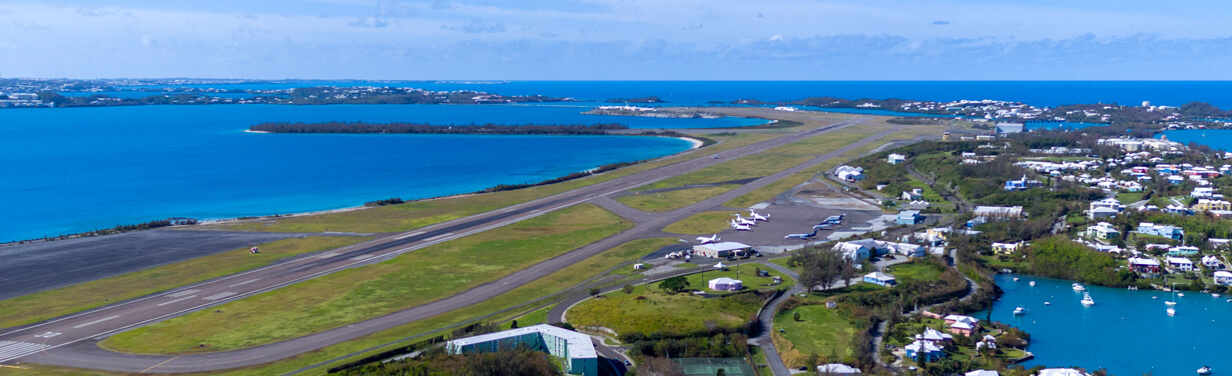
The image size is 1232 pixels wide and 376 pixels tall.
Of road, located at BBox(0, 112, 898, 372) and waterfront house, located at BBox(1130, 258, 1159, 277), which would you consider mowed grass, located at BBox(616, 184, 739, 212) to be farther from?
waterfront house, located at BBox(1130, 258, 1159, 277)

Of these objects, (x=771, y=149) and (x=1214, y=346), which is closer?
(x=1214, y=346)

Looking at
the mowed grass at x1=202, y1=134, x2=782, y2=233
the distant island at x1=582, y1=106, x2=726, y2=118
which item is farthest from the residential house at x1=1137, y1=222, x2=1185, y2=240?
the distant island at x1=582, y1=106, x2=726, y2=118

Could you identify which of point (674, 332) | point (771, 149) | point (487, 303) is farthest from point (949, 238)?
point (771, 149)

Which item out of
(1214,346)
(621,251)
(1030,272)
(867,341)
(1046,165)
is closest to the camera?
(867,341)

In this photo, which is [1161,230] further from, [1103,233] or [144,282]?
[144,282]

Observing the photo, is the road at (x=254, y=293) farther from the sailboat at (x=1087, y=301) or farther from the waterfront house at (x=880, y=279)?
the sailboat at (x=1087, y=301)

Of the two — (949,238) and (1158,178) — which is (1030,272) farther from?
(1158,178)
